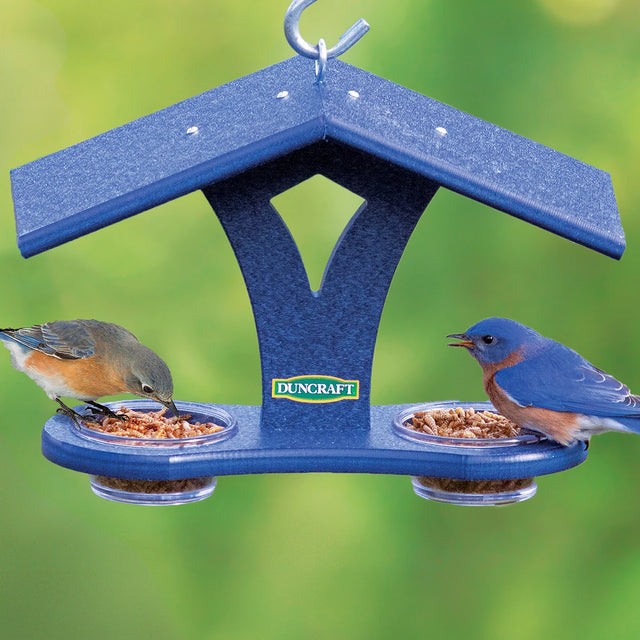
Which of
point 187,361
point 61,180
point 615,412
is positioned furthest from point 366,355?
point 187,361

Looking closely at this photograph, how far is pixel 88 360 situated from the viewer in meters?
4.80

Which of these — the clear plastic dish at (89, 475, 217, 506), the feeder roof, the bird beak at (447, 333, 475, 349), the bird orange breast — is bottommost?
the clear plastic dish at (89, 475, 217, 506)

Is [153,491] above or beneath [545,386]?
beneath

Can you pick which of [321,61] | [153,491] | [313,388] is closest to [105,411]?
[153,491]

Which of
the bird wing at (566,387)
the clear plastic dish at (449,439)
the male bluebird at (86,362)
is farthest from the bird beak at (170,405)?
the bird wing at (566,387)

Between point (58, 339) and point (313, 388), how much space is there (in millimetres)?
1020

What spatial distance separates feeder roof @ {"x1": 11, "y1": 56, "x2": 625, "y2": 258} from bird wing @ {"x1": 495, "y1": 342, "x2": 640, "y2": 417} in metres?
0.59

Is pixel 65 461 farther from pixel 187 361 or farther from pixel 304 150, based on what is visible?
pixel 187 361

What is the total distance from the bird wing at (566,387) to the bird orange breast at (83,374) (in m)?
1.46

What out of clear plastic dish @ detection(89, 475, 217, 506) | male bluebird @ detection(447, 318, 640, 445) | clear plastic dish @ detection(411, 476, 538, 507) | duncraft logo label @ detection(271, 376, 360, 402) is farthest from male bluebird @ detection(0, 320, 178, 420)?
male bluebird @ detection(447, 318, 640, 445)

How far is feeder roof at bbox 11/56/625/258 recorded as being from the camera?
159 inches

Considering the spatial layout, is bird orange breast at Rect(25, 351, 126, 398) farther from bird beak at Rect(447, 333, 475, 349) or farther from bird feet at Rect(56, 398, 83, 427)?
bird beak at Rect(447, 333, 475, 349)

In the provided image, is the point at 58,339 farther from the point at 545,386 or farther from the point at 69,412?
the point at 545,386

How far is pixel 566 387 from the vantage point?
4660 millimetres
